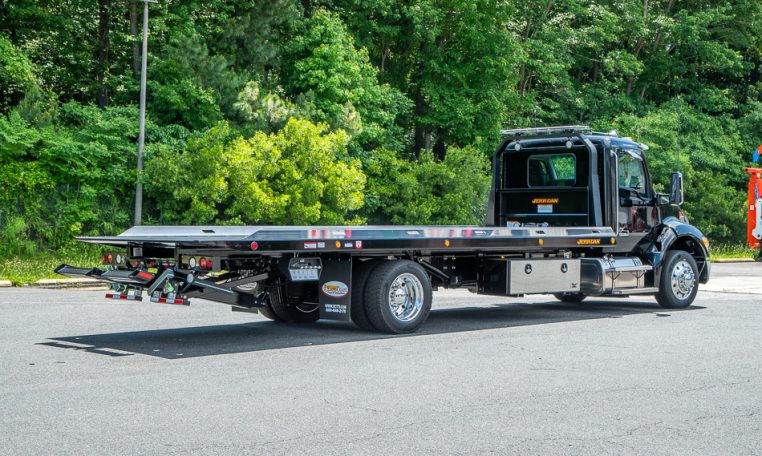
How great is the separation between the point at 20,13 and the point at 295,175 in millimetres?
12032

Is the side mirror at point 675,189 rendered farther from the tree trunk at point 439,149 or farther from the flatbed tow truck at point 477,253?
the tree trunk at point 439,149

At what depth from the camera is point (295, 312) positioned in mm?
13477

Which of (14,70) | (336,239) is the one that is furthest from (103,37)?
(336,239)

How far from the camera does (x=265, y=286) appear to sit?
38.7 ft

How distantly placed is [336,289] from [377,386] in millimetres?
3467

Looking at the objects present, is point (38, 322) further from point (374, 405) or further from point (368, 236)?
point (374, 405)

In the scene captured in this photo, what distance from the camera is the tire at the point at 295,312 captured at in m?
13.4

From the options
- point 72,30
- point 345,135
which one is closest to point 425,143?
point 345,135

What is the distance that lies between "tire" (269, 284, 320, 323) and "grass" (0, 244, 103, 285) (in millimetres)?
10438

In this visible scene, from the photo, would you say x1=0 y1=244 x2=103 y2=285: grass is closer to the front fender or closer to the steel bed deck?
the steel bed deck

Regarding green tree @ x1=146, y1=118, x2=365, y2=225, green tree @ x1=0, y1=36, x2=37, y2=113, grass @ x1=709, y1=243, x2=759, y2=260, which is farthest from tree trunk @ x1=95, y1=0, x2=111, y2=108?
grass @ x1=709, y1=243, x2=759, y2=260

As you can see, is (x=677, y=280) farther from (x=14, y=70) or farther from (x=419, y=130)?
(x=419, y=130)

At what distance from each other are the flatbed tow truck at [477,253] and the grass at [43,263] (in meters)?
10.9

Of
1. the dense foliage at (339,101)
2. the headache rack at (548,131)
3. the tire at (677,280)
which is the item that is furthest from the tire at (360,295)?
the dense foliage at (339,101)
